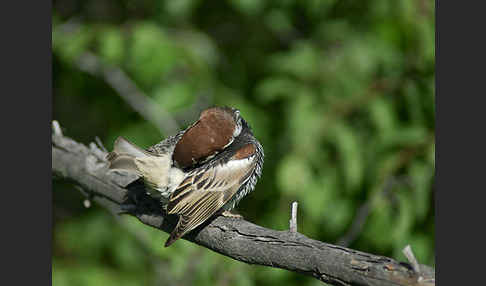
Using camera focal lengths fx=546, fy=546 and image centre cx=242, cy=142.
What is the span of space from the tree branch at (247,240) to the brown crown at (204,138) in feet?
1.13

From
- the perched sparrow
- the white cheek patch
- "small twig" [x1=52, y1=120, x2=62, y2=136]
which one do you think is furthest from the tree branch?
the white cheek patch

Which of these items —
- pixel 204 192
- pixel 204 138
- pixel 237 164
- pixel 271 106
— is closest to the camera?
pixel 204 138

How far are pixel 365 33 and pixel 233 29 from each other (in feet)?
3.99

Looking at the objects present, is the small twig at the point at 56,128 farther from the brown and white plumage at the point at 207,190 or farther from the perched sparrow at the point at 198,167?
the brown and white plumage at the point at 207,190

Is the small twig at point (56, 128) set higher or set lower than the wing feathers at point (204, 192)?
lower

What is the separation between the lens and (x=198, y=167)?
2855 millimetres

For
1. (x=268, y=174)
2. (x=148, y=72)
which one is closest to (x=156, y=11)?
(x=148, y=72)

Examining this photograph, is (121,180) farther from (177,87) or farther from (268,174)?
(268,174)

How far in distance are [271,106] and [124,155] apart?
2022 millimetres

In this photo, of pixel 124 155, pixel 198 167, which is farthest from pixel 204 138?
pixel 124 155

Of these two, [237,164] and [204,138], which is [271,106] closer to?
[237,164]

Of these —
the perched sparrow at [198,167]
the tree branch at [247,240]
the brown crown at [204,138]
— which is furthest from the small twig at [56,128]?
the brown crown at [204,138]

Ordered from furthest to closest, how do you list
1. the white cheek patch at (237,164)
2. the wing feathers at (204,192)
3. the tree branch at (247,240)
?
the white cheek patch at (237,164), the wing feathers at (204,192), the tree branch at (247,240)

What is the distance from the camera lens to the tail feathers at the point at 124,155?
2750mm
